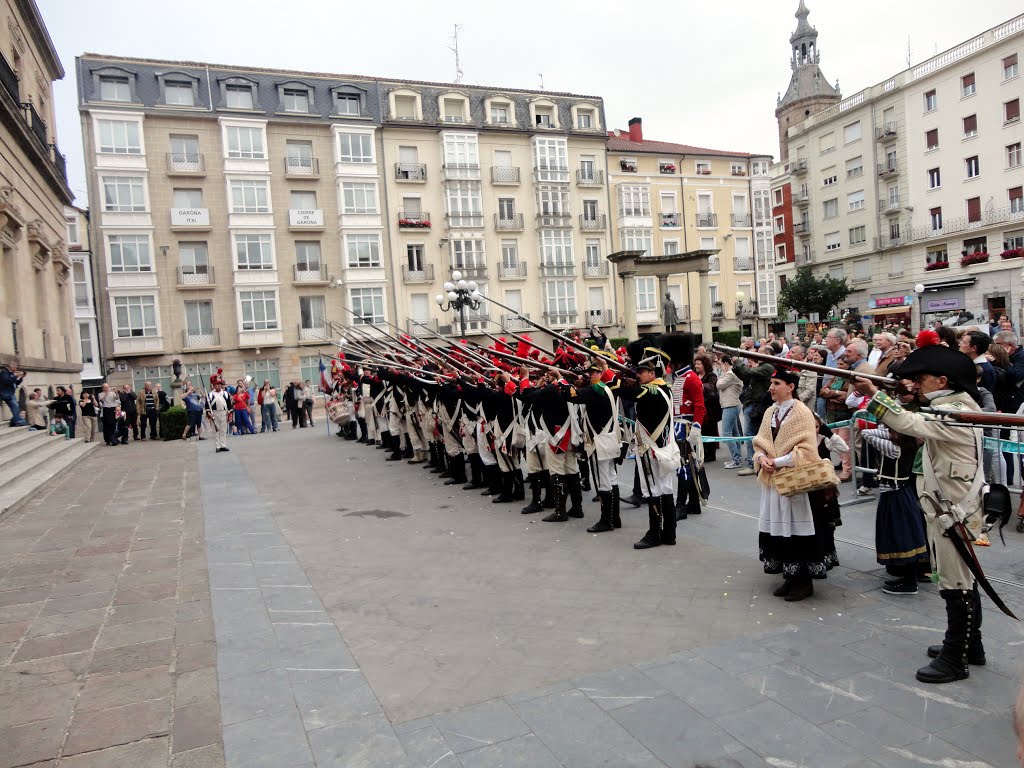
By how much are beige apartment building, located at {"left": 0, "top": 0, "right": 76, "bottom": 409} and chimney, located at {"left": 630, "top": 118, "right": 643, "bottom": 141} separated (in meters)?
35.1

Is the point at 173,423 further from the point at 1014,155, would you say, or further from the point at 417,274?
the point at 1014,155

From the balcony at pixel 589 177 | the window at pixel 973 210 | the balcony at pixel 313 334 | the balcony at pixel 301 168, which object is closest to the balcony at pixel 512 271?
the balcony at pixel 589 177

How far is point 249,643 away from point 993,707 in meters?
4.79

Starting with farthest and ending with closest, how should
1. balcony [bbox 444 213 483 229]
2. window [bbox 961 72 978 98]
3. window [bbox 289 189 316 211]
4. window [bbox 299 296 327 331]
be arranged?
balcony [bbox 444 213 483 229] → window [bbox 299 296 327 331] → window [bbox 289 189 316 211] → window [bbox 961 72 978 98]

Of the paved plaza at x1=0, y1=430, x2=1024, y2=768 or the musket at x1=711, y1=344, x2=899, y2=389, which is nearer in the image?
the paved plaza at x1=0, y1=430, x2=1024, y2=768

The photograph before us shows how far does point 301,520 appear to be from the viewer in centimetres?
985

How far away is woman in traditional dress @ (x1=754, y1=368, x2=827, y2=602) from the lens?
5.88 metres

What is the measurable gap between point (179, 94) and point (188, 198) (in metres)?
5.26

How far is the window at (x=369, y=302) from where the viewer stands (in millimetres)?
40812

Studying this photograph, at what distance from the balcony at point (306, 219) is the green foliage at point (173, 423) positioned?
18971 millimetres

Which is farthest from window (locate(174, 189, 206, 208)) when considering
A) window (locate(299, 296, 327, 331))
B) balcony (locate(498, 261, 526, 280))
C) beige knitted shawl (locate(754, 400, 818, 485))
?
beige knitted shawl (locate(754, 400, 818, 485))

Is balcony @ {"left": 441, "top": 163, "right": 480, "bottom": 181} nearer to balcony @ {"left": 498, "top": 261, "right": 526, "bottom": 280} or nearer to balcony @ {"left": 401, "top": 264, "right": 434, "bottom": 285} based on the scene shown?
balcony @ {"left": 401, "top": 264, "right": 434, "bottom": 285}

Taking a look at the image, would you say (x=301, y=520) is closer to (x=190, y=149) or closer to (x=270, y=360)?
(x=270, y=360)

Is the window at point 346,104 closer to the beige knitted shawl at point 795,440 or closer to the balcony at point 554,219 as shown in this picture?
the balcony at point 554,219
